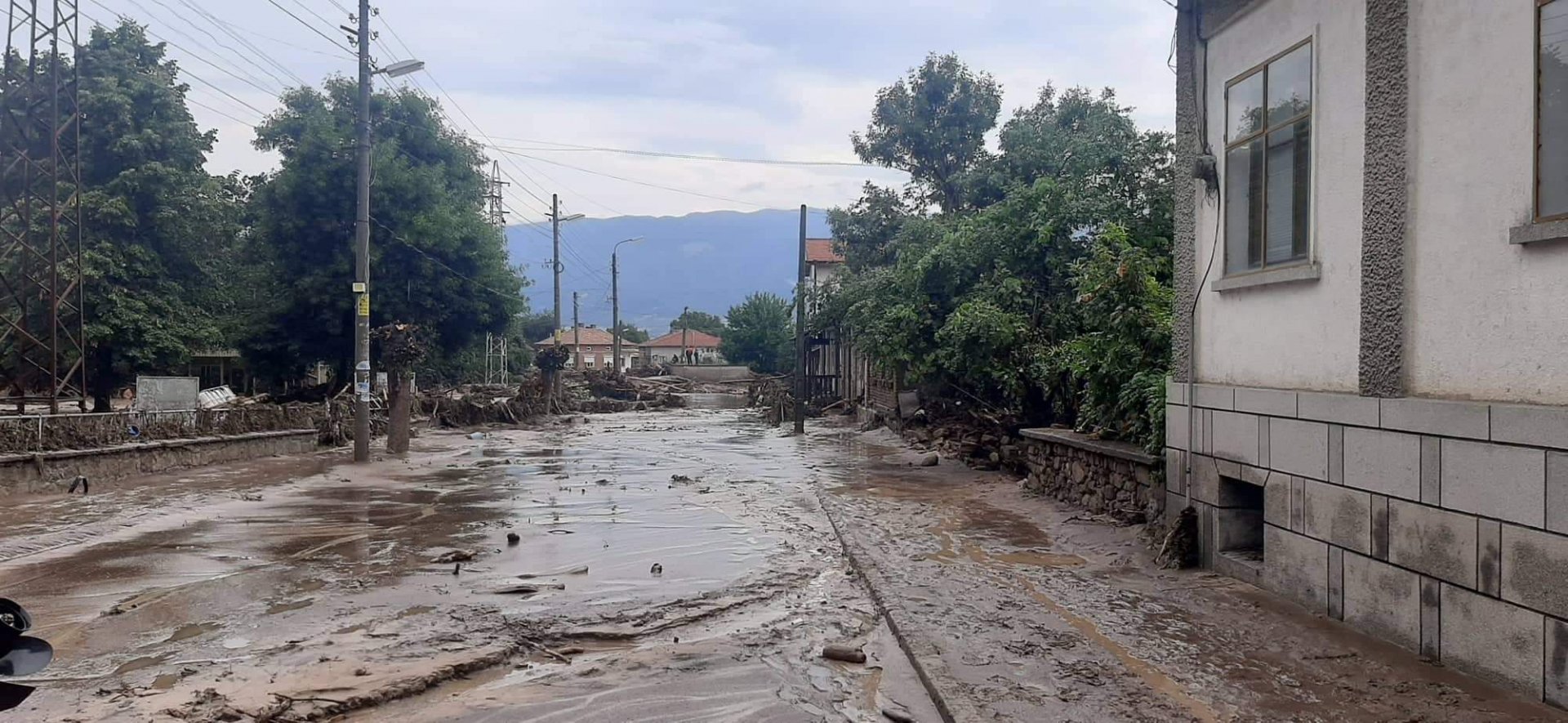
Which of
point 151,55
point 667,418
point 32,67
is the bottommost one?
point 667,418

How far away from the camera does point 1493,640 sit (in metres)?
5.28

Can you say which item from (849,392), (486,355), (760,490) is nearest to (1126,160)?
(760,490)

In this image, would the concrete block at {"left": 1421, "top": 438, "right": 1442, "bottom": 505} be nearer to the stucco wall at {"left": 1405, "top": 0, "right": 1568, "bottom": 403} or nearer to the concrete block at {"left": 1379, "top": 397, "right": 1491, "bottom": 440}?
the concrete block at {"left": 1379, "top": 397, "right": 1491, "bottom": 440}

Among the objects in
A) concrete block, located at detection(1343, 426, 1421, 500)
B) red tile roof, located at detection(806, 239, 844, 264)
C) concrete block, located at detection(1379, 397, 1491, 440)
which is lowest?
concrete block, located at detection(1343, 426, 1421, 500)

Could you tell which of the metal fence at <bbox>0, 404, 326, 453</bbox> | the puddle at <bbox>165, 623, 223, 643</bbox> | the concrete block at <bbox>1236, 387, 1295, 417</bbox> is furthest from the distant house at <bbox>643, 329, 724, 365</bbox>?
the puddle at <bbox>165, 623, 223, 643</bbox>

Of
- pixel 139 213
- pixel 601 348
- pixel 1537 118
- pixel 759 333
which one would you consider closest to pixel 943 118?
pixel 139 213

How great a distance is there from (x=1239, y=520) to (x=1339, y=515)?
1696 millimetres

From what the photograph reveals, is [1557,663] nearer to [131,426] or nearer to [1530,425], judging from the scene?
[1530,425]

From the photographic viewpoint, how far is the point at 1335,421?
666 cm

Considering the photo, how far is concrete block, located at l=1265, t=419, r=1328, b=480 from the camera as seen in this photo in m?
6.83

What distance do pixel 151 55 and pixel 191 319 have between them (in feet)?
25.7

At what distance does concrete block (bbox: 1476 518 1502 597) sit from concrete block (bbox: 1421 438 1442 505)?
337 millimetres

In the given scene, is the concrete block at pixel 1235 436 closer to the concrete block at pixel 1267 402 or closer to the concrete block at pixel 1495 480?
the concrete block at pixel 1267 402

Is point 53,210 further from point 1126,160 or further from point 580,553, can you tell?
point 1126,160
